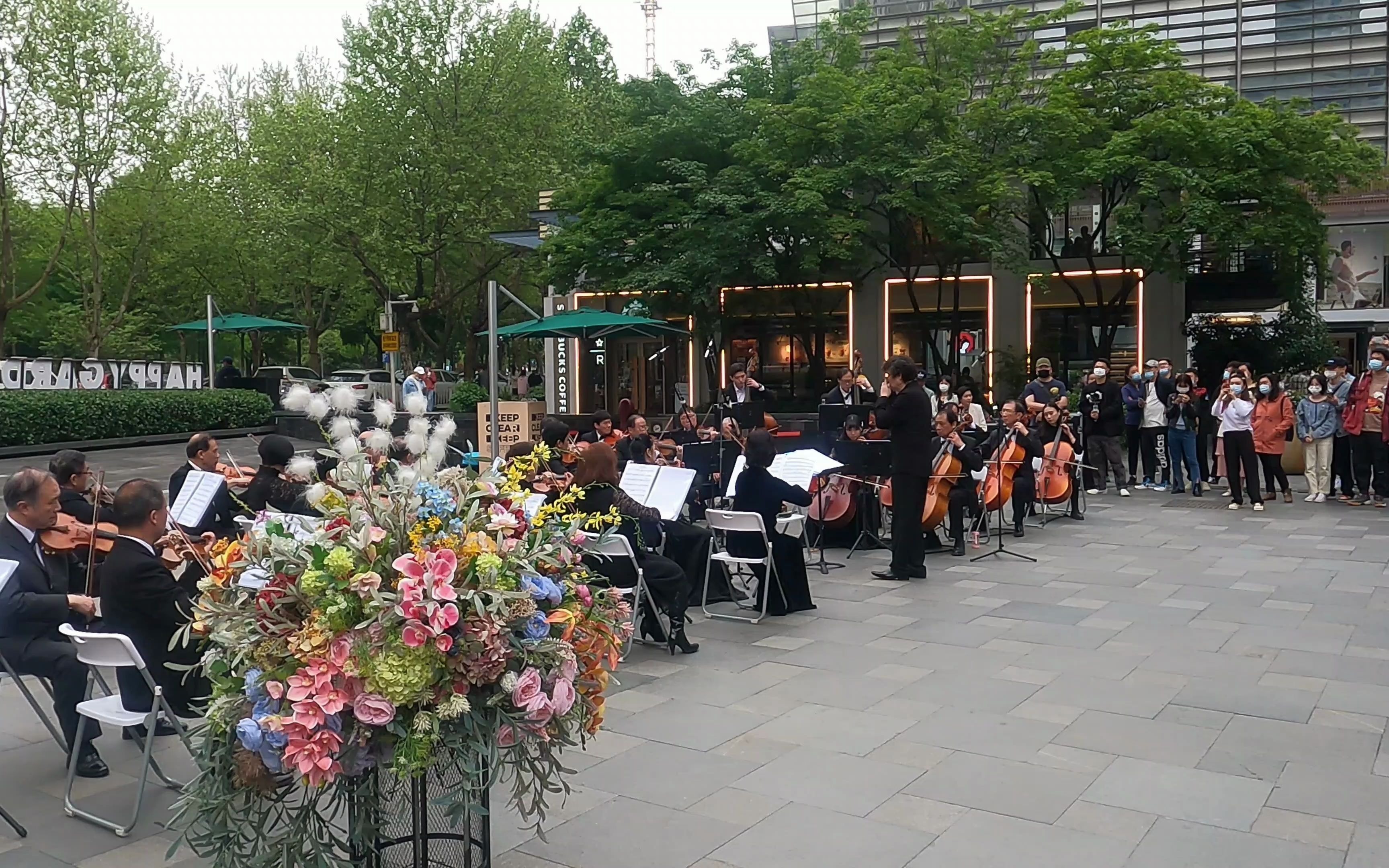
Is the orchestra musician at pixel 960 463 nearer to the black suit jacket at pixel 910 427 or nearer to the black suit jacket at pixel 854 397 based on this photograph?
the black suit jacket at pixel 910 427

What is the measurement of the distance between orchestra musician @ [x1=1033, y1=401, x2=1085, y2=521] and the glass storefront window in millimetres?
23783

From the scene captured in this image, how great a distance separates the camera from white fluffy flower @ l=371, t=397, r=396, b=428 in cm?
336

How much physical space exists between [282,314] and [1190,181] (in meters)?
33.0

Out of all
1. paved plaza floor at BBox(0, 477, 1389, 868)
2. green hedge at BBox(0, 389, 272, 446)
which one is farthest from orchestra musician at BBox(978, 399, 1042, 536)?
green hedge at BBox(0, 389, 272, 446)

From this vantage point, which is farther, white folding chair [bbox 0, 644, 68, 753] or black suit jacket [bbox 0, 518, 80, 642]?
black suit jacket [bbox 0, 518, 80, 642]

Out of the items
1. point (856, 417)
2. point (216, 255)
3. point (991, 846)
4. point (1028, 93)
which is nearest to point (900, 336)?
point (1028, 93)

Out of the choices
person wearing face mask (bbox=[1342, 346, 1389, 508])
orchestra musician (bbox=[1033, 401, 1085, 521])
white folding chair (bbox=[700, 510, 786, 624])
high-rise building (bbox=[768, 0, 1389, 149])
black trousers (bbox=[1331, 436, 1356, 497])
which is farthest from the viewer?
high-rise building (bbox=[768, 0, 1389, 149])

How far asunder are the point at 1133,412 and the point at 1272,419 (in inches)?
79.8

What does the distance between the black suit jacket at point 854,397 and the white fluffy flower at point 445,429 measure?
1122 cm

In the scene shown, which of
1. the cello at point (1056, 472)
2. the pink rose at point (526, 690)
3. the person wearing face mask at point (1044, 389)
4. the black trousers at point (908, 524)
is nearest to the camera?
the pink rose at point (526, 690)

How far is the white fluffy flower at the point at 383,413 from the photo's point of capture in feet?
11.0

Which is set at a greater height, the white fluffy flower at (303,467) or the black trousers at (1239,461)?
the white fluffy flower at (303,467)

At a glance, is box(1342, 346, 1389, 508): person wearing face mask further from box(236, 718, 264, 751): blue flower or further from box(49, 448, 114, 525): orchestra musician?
box(236, 718, 264, 751): blue flower

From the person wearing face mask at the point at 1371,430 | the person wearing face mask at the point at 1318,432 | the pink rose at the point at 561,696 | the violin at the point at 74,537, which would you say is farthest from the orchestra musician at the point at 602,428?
the person wearing face mask at the point at 1371,430
